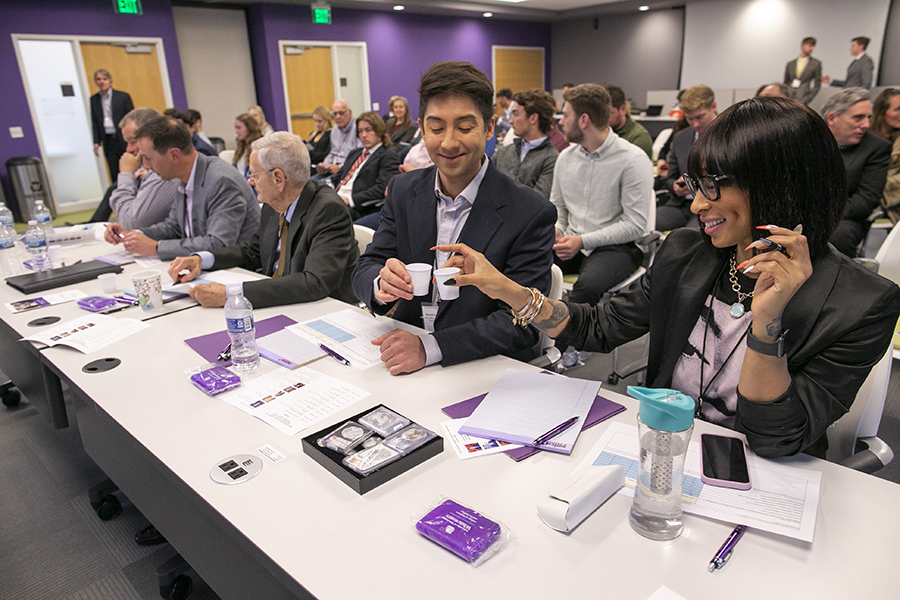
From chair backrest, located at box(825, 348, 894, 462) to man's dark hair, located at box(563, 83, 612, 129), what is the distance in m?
2.21

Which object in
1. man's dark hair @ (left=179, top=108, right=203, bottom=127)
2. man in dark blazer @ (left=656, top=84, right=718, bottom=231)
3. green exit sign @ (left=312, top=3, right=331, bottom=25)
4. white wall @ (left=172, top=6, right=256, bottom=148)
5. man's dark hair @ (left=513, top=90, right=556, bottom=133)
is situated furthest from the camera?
green exit sign @ (left=312, top=3, right=331, bottom=25)

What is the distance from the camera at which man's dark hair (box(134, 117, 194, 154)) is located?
292 cm

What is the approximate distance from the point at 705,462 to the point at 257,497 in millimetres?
894

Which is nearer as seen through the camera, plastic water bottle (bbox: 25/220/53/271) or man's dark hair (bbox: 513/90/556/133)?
plastic water bottle (bbox: 25/220/53/271)

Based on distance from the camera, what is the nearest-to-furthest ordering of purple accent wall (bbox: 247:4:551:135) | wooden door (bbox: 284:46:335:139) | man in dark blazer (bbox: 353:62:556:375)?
1. man in dark blazer (bbox: 353:62:556:375)
2. purple accent wall (bbox: 247:4:551:135)
3. wooden door (bbox: 284:46:335:139)

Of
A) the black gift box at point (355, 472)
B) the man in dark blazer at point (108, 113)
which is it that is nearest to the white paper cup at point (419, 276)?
the black gift box at point (355, 472)

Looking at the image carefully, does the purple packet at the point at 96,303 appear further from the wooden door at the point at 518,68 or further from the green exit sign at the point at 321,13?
the wooden door at the point at 518,68

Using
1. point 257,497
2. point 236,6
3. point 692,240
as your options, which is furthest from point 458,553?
point 236,6

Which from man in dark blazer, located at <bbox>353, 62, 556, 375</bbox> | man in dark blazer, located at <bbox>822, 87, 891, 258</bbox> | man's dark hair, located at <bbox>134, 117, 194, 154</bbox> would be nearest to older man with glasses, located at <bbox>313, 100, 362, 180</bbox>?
man's dark hair, located at <bbox>134, 117, 194, 154</bbox>

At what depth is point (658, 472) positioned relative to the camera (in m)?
1.00

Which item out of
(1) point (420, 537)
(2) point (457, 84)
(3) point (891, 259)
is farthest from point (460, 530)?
(3) point (891, 259)

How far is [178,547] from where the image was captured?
160 cm

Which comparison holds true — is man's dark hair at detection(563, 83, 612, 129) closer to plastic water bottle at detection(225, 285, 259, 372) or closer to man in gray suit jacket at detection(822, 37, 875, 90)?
plastic water bottle at detection(225, 285, 259, 372)

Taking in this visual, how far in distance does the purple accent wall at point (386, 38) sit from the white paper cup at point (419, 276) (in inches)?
314
